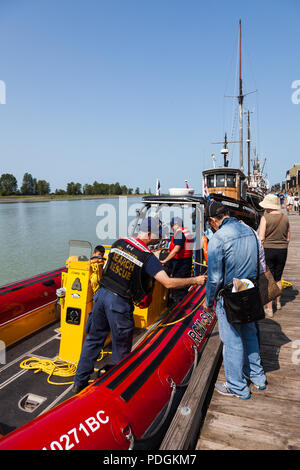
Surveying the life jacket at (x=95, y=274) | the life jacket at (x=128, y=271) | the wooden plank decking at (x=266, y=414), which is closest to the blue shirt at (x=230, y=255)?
the life jacket at (x=128, y=271)

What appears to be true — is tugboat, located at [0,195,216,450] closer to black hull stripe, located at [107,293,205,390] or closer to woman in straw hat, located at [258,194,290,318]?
black hull stripe, located at [107,293,205,390]

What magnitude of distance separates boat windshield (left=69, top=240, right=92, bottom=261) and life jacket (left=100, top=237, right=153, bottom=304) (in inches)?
46.6

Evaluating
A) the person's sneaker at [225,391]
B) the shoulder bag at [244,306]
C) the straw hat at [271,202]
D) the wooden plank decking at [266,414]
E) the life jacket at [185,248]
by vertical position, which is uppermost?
the straw hat at [271,202]

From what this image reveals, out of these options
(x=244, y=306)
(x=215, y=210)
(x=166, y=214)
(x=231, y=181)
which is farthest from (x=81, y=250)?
(x=231, y=181)

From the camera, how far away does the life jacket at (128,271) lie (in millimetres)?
2684

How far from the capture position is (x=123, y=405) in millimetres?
1985

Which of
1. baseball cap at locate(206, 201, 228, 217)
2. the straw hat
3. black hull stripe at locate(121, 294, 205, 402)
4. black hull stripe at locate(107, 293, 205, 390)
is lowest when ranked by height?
black hull stripe at locate(121, 294, 205, 402)

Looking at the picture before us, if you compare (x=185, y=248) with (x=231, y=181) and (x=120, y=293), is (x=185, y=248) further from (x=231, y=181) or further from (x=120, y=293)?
(x=231, y=181)

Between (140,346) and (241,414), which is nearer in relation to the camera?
(241,414)

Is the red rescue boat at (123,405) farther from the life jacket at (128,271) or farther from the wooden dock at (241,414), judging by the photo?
the life jacket at (128,271)

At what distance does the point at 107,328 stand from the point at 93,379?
825 mm

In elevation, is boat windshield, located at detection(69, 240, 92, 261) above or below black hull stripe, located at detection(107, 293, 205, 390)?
above

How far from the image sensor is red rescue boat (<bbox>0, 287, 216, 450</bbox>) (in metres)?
1.61

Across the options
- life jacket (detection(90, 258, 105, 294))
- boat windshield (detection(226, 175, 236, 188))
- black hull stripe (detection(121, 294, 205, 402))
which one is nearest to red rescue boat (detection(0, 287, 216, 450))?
black hull stripe (detection(121, 294, 205, 402))
